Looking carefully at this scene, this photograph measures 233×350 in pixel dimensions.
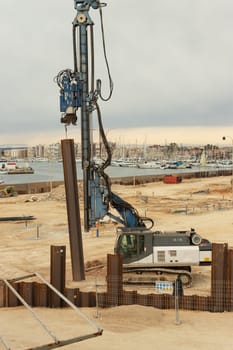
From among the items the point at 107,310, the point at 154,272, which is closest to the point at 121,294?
the point at 107,310

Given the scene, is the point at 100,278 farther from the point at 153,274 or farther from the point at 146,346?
the point at 146,346

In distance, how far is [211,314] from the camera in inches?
569

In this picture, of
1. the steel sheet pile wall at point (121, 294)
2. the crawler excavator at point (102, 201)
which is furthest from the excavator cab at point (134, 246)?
the steel sheet pile wall at point (121, 294)

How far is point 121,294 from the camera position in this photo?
15.0 m

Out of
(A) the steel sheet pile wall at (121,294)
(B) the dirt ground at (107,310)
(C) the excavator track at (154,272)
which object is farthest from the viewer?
(C) the excavator track at (154,272)

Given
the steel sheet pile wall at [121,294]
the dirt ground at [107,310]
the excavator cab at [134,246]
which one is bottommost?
the dirt ground at [107,310]

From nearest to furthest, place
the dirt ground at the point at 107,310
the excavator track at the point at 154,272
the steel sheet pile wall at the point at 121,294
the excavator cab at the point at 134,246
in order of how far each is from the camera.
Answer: the dirt ground at the point at 107,310 → the steel sheet pile wall at the point at 121,294 → the excavator track at the point at 154,272 → the excavator cab at the point at 134,246

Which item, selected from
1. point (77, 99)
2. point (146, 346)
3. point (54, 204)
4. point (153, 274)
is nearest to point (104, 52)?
point (77, 99)

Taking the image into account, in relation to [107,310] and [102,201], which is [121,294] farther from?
[102,201]

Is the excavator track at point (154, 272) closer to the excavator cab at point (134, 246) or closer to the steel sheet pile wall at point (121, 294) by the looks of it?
the excavator cab at point (134, 246)

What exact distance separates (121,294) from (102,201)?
15.5 feet

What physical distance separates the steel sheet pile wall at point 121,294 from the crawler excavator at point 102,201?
2.27 meters

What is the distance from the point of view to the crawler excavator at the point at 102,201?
1722 centimetres

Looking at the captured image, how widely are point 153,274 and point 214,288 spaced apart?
10.4 feet
